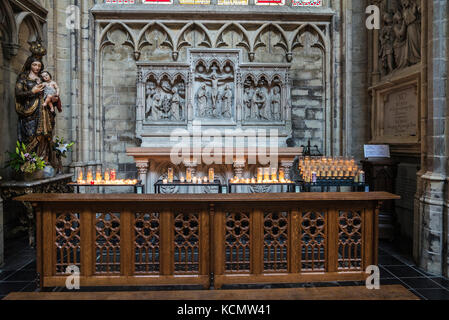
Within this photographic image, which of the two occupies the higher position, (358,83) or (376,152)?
(358,83)

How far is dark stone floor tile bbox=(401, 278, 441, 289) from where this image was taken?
3775 mm

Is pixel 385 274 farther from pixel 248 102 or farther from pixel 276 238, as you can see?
pixel 248 102

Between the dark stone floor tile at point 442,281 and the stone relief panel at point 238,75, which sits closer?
the dark stone floor tile at point 442,281

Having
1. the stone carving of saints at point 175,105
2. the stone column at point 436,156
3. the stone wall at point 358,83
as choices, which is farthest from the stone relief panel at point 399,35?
the stone carving of saints at point 175,105

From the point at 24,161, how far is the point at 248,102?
5.00 metres

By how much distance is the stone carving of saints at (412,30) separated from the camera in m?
5.51

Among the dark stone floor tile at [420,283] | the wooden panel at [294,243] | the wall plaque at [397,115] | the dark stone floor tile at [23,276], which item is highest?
the wall plaque at [397,115]

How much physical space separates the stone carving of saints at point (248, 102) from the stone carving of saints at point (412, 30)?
11.4 ft

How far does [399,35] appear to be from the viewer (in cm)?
602

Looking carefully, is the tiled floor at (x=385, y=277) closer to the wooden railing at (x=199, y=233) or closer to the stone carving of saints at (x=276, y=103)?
the wooden railing at (x=199, y=233)

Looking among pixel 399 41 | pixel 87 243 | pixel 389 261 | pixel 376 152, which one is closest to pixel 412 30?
pixel 399 41

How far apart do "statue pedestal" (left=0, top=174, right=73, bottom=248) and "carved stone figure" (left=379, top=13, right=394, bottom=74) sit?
7.27m

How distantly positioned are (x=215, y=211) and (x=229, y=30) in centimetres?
605

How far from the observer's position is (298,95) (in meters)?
8.11
